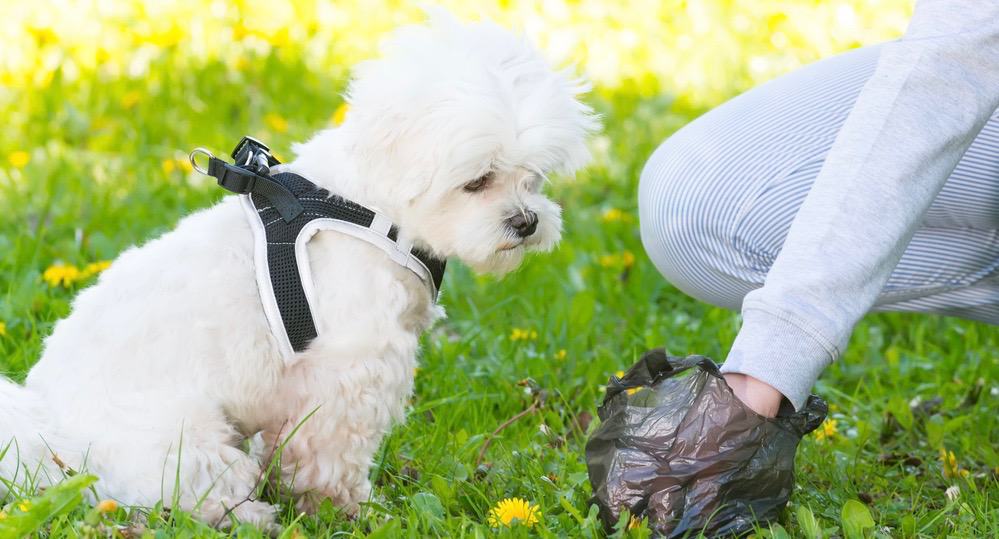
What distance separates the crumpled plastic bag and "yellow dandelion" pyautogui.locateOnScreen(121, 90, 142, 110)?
10.8 feet

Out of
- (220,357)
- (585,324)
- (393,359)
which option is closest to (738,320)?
(585,324)

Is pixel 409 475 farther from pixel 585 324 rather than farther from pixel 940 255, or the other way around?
pixel 940 255

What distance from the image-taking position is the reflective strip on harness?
2.16 meters

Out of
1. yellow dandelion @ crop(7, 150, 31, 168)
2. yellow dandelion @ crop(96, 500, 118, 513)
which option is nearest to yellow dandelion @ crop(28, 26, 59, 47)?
yellow dandelion @ crop(7, 150, 31, 168)

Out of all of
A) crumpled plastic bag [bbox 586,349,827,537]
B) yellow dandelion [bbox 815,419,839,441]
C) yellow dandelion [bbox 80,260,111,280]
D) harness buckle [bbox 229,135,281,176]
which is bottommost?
yellow dandelion [bbox 815,419,839,441]

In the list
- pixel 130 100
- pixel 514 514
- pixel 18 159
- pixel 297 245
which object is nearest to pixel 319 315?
pixel 297 245

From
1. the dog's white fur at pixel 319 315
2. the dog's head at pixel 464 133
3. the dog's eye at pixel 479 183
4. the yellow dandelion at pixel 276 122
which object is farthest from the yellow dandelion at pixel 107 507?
the yellow dandelion at pixel 276 122

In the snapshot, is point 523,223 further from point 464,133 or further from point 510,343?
point 510,343

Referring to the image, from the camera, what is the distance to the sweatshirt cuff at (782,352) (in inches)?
72.0

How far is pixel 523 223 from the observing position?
227 cm

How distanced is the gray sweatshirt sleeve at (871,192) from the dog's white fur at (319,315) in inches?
22.9

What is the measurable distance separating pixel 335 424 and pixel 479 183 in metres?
0.56

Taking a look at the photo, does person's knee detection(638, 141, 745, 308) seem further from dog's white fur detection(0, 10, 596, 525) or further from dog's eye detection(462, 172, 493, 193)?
dog's eye detection(462, 172, 493, 193)

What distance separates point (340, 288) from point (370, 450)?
13.6 inches
